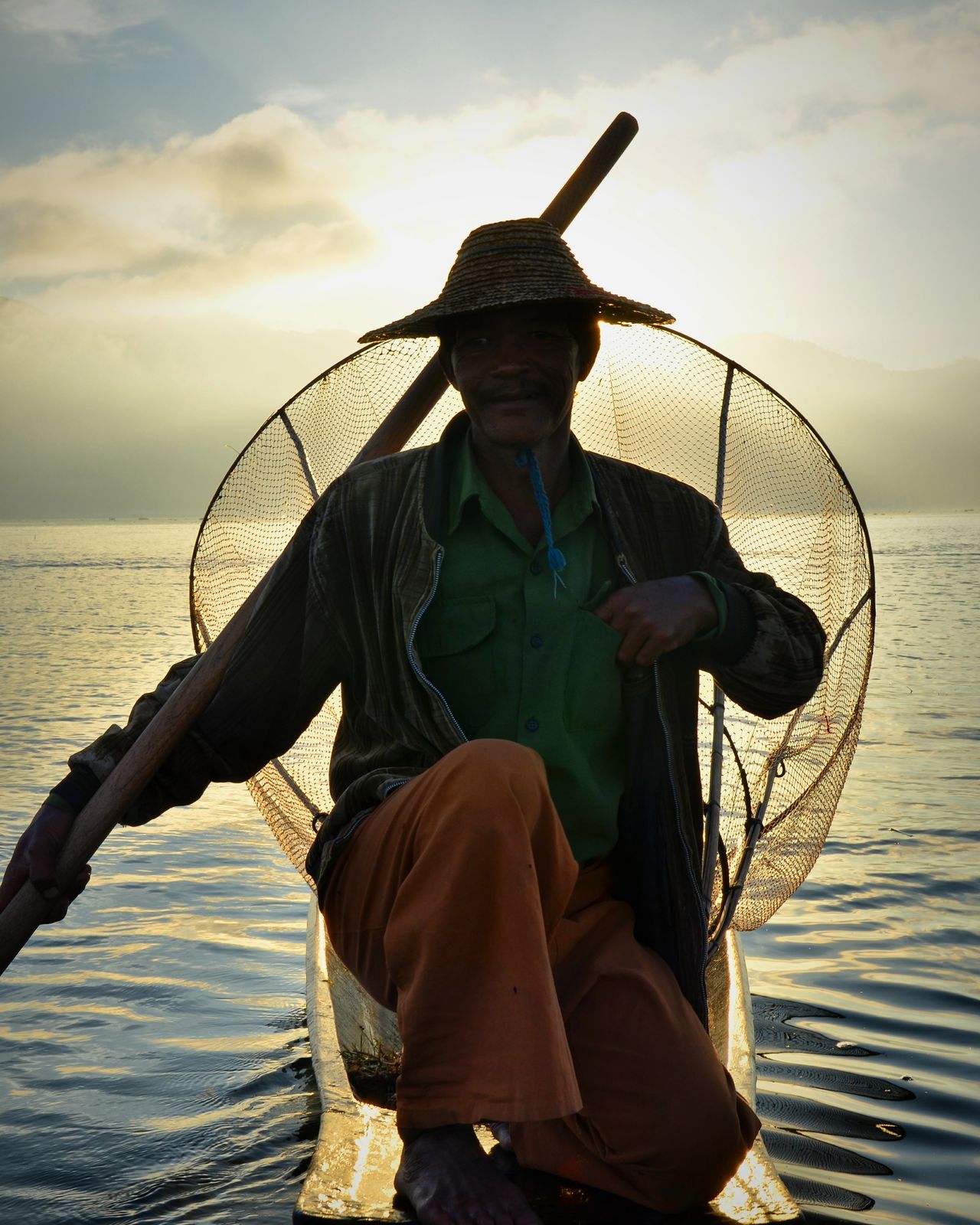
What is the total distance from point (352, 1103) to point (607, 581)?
4.03 ft

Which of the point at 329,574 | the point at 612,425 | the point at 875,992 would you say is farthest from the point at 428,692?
the point at 875,992

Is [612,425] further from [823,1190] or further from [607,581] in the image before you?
[823,1190]

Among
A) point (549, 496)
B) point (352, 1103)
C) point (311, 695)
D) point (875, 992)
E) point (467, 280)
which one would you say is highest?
point (467, 280)

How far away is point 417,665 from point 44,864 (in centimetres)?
81

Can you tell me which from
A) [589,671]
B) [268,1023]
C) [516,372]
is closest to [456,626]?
[589,671]

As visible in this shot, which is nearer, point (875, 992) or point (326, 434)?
point (326, 434)

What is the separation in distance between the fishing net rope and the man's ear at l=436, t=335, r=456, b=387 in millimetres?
595

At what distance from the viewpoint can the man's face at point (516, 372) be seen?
99.3 inches

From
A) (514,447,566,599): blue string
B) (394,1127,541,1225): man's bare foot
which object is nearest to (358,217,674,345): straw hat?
(514,447,566,599): blue string

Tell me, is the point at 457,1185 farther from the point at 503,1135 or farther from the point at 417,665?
the point at 417,665

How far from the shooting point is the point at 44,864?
239 centimetres

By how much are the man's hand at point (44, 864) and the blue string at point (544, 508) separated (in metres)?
1.07

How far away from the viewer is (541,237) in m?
2.64

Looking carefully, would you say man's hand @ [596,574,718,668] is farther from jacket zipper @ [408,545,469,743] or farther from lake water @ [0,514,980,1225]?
lake water @ [0,514,980,1225]
